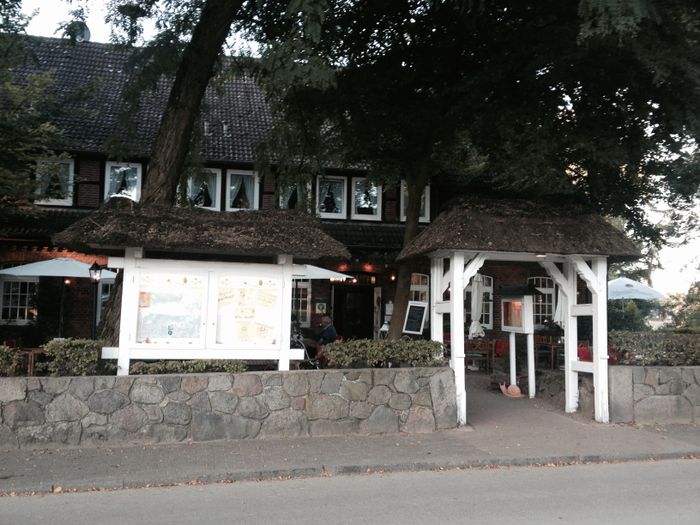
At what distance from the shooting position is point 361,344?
→ 10250mm

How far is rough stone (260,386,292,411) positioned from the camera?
30.6 feet

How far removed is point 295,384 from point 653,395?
6.14m

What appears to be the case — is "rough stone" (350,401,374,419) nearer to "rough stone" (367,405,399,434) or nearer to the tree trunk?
"rough stone" (367,405,399,434)

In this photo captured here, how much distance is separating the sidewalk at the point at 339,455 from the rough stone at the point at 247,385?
2.16 feet

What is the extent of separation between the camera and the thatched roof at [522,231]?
410 inches

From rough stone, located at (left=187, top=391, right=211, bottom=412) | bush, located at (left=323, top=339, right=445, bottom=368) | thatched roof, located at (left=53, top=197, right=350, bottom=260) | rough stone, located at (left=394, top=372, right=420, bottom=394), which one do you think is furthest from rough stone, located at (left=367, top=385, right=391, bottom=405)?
rough stone, located at (left=187, top=391, right=211, bottom=412)

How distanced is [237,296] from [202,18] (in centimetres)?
508

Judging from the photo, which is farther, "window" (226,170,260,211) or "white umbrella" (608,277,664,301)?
"window" (226,170,260,211)

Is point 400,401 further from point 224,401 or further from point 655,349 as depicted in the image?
point 655,349

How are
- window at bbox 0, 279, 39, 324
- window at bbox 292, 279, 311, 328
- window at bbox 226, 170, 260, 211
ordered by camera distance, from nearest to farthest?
window at bbox 0, 279, 39, 324
window at bbox 292, 279, 311, 328
window at bbox 226, 170, 260, 211

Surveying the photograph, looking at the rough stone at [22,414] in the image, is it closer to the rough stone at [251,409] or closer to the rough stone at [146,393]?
the rough stone at [146,393]

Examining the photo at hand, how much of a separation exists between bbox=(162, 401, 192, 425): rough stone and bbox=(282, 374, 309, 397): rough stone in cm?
140

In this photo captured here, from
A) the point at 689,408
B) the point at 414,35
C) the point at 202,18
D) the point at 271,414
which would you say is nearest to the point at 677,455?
the point at 689,408

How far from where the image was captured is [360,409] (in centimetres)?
968
